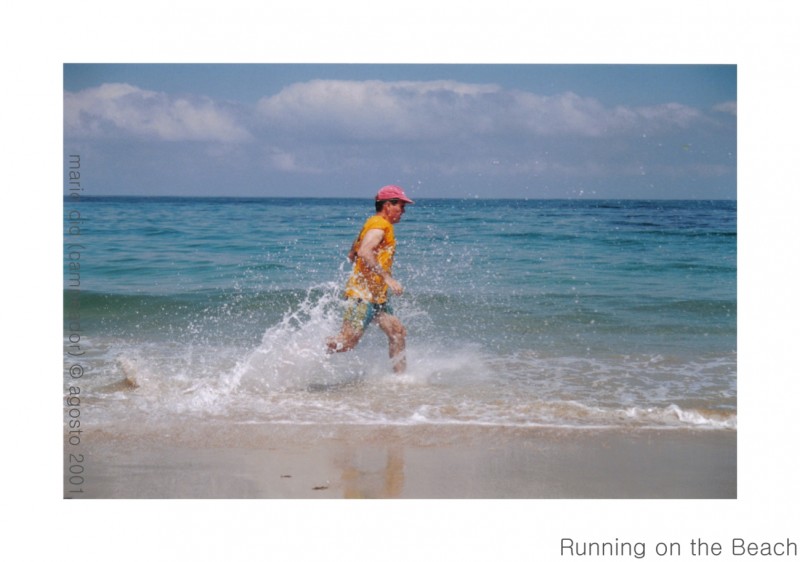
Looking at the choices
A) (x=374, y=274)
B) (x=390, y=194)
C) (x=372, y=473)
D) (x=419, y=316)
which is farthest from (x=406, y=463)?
(x=419, y=316)

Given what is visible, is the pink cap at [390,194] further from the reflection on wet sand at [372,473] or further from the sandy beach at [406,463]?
the reflection on wet sand at [372,473]

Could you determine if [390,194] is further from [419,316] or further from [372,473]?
[419,316]

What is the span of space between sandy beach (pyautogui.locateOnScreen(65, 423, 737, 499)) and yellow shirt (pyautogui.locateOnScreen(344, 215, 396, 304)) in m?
1.23

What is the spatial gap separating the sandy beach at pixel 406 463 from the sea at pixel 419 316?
0.21m

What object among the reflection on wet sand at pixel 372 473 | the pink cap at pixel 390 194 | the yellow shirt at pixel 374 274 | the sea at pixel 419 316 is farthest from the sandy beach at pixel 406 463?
the pink cap at pixel 390 194

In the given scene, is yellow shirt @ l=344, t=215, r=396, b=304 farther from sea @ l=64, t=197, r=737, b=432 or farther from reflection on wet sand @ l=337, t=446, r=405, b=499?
reflection on wet sand @ l=337, t=446, r=405, b=499

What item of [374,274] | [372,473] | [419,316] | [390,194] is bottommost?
[372,473]

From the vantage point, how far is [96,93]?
23.2 ft

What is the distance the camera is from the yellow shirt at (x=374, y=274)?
6.00 metres

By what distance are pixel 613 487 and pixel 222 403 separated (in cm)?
288

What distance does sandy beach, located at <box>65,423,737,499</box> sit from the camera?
4.37m

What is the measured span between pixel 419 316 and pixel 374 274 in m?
2.95

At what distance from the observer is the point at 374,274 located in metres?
6.04

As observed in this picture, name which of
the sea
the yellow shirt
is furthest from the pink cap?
the sea
